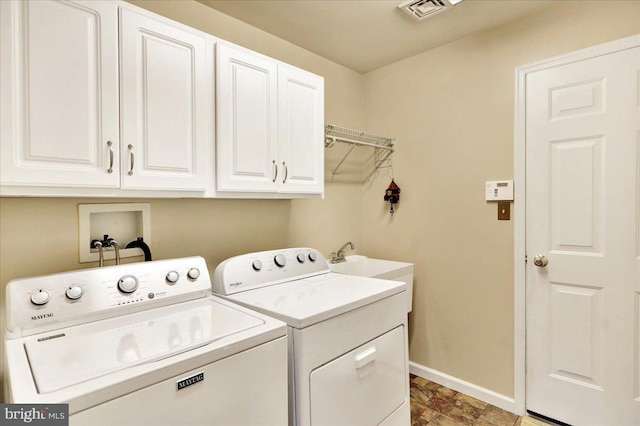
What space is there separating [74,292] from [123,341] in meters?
0.31

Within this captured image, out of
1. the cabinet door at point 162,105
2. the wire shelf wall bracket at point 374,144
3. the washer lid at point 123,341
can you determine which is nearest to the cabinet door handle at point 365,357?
the washer lid at point 123,341

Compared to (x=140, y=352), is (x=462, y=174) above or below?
above

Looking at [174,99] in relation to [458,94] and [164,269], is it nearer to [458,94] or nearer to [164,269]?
[164,269]

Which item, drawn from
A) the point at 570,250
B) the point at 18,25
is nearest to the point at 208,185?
the point at 18,25

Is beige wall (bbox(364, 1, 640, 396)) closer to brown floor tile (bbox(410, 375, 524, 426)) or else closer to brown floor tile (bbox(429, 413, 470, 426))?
brown floor tile (bbox(410, 375, 524, 426))

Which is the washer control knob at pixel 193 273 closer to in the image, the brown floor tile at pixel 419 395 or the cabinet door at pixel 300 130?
the cabinet door at pixel 300 130

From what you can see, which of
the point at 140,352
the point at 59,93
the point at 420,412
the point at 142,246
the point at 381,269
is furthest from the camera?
the point at 381,269

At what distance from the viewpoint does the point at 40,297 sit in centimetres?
115

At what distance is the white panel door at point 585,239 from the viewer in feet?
5.92

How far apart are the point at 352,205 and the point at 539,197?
136 cm

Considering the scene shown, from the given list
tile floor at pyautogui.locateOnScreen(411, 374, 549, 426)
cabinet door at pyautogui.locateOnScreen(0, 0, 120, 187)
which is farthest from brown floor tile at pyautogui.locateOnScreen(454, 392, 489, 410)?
cabinet door at pyautogui.locateOnScreen(0, 0, 120, 187)

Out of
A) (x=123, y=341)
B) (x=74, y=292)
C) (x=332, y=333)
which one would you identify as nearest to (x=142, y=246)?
(x=74, y=292)

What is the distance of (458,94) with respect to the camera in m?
2.41

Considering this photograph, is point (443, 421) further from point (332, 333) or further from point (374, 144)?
point (374, 144)
